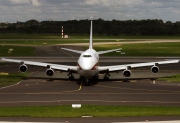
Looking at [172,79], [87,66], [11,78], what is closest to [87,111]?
[87,66]

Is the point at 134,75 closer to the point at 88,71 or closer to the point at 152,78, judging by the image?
the point at 152,78

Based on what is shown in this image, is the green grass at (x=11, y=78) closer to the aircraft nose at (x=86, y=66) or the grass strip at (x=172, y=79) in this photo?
the aircraft nose at (x=86, y=66)

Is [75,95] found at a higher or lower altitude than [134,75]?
lower

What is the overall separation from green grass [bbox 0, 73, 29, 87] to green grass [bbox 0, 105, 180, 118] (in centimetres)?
2008

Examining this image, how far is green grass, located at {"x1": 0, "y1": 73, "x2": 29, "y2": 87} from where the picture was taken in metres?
54.9

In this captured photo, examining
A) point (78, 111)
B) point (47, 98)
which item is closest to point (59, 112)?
point (78, 111)

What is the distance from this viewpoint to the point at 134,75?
210 feet

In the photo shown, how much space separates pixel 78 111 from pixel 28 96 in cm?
1207

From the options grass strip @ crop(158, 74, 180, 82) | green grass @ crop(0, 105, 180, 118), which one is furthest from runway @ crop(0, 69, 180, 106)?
green grass @ crop(0, 105, 180, 118)

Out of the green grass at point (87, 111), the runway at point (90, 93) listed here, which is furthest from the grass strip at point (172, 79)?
the green grass at point (87, 111)

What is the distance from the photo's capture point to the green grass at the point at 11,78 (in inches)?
2162

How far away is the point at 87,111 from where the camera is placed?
33.2m

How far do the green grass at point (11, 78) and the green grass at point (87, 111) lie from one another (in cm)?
2008

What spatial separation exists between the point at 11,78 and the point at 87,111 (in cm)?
2986
